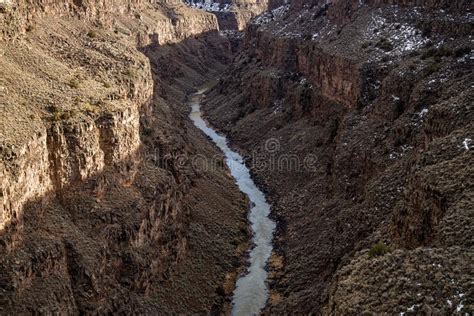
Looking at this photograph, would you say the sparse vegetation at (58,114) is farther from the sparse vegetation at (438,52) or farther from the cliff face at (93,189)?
the sparse vegetation at (438,52)

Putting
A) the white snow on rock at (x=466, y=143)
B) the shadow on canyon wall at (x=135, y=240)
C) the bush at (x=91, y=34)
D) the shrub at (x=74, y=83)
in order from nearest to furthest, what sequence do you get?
the white snow on rock at (x=466, y=143) < the shadow on canyon wall at (x=135, y=240) < the shrub at (x=74, y=83) < the bush at (x=91, y=34)

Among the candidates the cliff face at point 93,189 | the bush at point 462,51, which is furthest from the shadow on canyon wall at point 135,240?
the bush at point 462,51

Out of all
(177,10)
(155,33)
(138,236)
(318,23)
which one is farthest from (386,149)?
(177,10)

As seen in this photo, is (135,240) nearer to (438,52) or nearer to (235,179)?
(235,179)

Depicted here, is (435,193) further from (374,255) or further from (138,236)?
(138,236)

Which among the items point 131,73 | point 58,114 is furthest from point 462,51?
point 58,114
